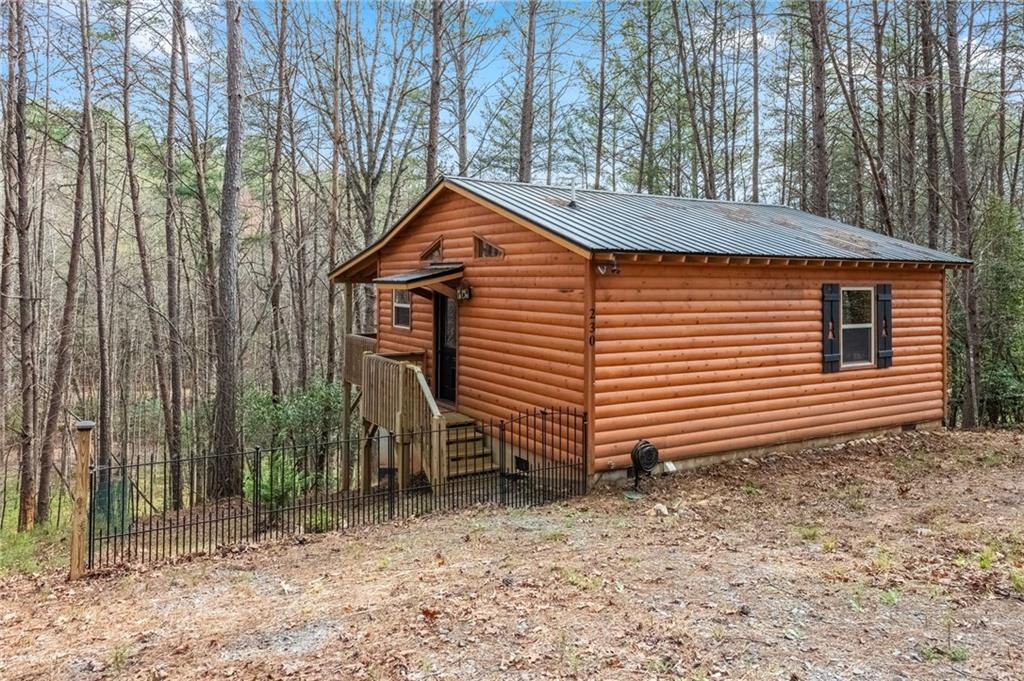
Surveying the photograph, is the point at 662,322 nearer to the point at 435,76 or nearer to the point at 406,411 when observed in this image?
the point at 406,411

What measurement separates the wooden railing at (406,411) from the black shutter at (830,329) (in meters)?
5.79

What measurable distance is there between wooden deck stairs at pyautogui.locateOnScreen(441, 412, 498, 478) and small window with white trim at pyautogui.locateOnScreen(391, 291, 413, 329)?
298cm

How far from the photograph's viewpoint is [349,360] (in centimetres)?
1348

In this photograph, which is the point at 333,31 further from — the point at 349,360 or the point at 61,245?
the point at 61,245

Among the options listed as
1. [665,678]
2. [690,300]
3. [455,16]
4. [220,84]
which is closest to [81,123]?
[220,84]

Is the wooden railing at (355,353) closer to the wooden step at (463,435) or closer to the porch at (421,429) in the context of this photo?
the porch at (421,429)

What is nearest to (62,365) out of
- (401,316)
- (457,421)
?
(401,316)

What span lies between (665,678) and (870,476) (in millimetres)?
6221

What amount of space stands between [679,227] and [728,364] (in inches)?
81.1

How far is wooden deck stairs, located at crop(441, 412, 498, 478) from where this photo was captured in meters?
9.54

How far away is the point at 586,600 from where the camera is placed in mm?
4973

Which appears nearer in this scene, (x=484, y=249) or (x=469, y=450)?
(x=469, y=450)

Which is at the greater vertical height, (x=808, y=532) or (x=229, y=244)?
(x=229, y=244)

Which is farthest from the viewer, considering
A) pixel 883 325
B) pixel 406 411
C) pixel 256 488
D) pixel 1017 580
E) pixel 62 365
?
pixel 62 365
